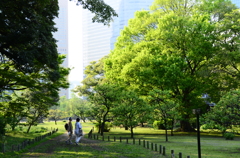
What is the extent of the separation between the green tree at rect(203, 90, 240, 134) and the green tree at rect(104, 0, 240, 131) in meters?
14.1

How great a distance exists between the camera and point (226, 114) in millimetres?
16016

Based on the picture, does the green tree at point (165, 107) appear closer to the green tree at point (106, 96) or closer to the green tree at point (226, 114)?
the green tree at point (106, 96)

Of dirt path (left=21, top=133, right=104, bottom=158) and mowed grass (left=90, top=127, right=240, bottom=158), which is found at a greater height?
dirt path (left=21, top=133, right=104, bottom=158)

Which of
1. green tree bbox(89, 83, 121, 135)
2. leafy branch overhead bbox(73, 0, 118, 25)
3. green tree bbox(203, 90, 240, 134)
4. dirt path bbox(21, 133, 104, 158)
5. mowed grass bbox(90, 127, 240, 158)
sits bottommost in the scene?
mowed grass bbox(90, 127, 240, 158)

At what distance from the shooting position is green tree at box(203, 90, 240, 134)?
1564cm

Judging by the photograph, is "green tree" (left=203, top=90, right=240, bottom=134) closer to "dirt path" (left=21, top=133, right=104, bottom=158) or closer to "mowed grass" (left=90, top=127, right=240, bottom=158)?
"mowed grass" (left=90, top=127, right=240, bottom=158)

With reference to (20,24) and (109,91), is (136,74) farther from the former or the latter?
(20,24)

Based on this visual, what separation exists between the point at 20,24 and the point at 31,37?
103 cm

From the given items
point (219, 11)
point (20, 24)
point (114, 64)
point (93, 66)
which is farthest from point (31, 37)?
point (93, 66)

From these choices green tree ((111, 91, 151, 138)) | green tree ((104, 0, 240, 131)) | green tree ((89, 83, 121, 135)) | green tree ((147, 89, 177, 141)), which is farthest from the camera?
green tree ((104, 0, 240, 131))

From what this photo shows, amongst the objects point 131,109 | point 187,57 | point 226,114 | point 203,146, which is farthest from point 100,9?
point 187,57

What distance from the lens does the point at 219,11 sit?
113 ft

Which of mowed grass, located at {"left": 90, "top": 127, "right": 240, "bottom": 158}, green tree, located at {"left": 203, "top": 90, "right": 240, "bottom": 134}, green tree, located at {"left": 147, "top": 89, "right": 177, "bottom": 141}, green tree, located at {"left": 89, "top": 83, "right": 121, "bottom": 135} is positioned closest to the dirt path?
mowed grass, located at {"left": 90, "top": 127, "right": 240, "bottom": 158}

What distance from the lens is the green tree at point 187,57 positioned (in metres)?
31.3
